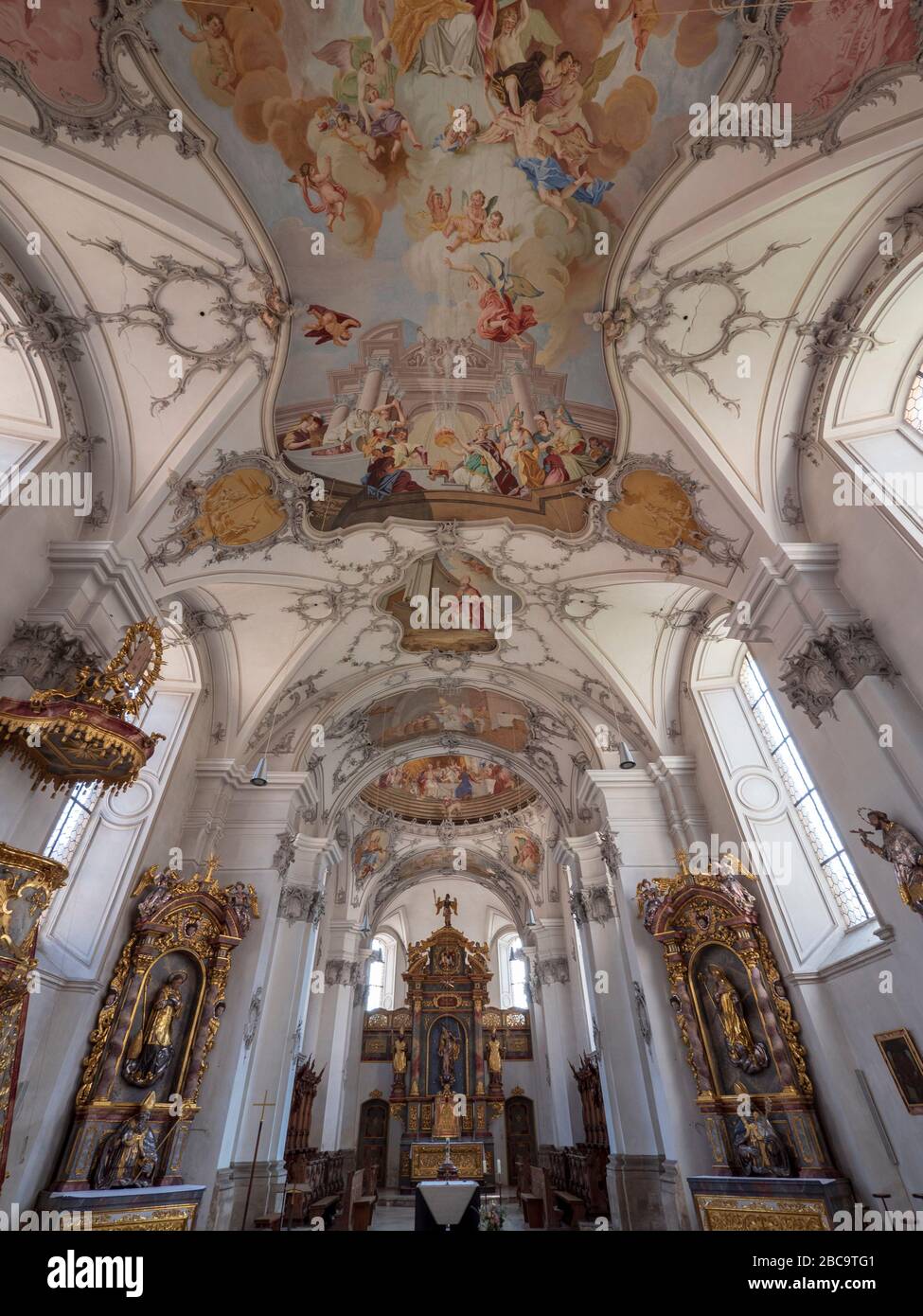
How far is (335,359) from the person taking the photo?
9.90m

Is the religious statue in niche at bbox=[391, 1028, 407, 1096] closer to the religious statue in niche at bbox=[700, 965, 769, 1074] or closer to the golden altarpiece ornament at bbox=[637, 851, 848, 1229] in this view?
the golden altarpiece ornament at bbox=[637, 851, 848, 1229]

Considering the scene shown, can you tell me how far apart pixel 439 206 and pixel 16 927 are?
9643 millimetres

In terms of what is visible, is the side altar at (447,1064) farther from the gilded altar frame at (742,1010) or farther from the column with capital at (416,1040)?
the gilded altar frame at (742,1010)

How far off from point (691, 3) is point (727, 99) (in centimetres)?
94

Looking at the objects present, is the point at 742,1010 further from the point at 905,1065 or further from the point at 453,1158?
the point at 453,1158

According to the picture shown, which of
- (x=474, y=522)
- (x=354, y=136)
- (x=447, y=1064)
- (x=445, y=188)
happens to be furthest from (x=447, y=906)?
(x=354, y=136)

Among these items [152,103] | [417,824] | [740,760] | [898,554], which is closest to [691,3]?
[152,103]

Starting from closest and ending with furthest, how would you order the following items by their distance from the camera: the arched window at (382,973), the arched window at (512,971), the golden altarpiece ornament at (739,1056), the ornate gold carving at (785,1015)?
the golden altarpiece ornament at (739,1056) → the ornate gold carving at (785,1015) → the arched window at (382,973) → the arched window at (512,971)

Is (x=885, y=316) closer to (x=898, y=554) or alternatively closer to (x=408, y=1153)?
(x=898, y=554)

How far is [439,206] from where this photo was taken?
8344 mm

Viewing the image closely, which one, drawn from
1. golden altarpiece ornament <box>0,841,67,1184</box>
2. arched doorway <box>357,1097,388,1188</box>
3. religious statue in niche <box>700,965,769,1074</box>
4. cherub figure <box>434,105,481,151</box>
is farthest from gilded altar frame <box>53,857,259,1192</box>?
arched doorway <box>357,1097,388,1188</box>

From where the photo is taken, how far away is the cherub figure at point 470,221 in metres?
8.30

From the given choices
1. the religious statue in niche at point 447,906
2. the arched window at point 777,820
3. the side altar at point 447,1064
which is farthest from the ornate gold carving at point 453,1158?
the arched window at point 777,820

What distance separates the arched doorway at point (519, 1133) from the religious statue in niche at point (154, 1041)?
69.0ft
